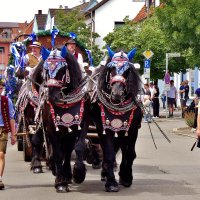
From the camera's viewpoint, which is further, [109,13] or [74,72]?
[109,13]

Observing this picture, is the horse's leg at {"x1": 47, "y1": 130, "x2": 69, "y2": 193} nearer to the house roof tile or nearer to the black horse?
the black horse

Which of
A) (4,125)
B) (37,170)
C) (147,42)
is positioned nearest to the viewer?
(4,125)

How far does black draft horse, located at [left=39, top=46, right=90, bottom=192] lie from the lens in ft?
33.0

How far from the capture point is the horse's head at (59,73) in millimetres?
9945

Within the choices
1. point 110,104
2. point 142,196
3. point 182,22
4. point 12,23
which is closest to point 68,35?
point 110,104

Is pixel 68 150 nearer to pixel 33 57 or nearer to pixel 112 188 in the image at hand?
pixel 112 188

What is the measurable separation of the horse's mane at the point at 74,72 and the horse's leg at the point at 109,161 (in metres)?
0.85

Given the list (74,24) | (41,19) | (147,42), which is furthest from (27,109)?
(41,19)

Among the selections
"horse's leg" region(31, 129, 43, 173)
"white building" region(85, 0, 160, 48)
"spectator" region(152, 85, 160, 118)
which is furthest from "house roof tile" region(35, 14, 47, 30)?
"horse's leg" region(31, 129, 43, 173)

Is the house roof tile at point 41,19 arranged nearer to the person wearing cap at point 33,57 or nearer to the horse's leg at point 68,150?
the person wearing cap at point 33,57

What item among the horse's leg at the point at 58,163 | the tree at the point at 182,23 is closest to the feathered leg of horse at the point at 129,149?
the horse's leg at the point at 58,163

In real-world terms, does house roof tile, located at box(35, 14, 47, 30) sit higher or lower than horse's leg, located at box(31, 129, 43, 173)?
higher

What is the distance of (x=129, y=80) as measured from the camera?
1016 centimetres

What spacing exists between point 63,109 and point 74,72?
57 centimetres
